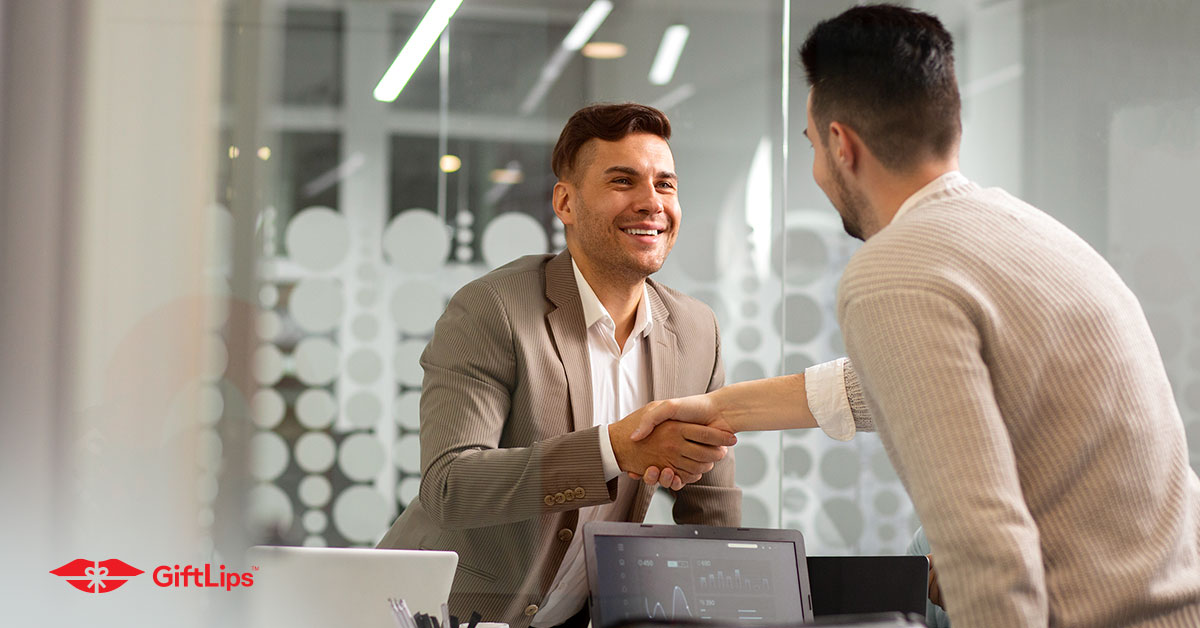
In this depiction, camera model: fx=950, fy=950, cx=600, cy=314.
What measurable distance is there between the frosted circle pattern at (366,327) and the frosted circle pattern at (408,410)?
0.18m

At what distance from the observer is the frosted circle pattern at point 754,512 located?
2863mm

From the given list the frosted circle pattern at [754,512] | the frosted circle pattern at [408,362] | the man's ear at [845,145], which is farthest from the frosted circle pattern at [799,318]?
the man's ear at [845,145]

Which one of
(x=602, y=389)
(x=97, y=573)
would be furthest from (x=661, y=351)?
(x=97, y=573)

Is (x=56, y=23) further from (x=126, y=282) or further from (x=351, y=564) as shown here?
(x=351, y=564)

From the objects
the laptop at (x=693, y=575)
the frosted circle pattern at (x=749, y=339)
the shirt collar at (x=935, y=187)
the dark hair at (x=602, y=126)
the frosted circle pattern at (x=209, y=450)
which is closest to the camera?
the shirt collar at (x=935, y=187)

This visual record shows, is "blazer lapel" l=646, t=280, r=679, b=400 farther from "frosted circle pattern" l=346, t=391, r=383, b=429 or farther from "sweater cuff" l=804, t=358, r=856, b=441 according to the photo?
"frosted circle pattern" l=346, t=391, r=383, b=429

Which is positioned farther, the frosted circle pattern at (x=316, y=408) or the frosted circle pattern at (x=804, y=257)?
the frosted circle pattern at (x=804, y=257)

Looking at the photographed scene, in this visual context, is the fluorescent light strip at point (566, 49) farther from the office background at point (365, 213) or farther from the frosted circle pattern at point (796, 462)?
the frosted circle pattern at point (796, 462)

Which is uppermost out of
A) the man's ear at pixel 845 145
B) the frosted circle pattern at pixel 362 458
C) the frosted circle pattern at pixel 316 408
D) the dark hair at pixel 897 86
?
the dark hair at pixel 897 86

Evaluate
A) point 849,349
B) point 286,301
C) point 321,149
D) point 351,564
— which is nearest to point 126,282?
point 286,301

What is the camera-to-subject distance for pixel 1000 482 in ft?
3.48

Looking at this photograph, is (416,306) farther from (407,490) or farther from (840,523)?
(840,523)

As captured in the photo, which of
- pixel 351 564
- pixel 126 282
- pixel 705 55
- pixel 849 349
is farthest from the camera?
pixel 705 55

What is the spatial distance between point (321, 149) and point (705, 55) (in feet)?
3.64
